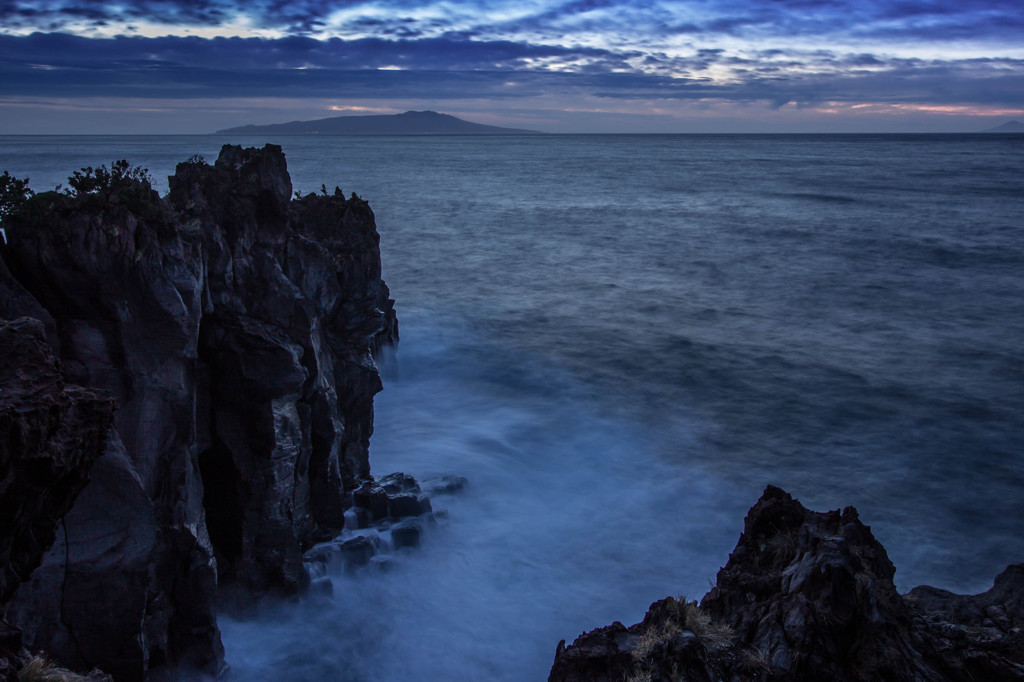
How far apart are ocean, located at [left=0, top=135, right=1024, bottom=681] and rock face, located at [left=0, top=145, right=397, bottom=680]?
2351mm

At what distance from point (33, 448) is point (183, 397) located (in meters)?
6.27

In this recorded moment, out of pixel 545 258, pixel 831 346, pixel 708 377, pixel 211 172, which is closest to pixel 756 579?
pixel 211 172

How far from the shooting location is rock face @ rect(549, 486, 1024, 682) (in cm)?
1005

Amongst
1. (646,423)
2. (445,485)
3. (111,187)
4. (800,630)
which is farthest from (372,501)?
(646,423)

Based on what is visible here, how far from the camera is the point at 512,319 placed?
140ft

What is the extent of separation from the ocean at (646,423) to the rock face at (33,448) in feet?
28.8

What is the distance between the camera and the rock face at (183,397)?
11.5m

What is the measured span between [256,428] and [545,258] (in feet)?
151

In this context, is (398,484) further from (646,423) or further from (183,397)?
(646,423)

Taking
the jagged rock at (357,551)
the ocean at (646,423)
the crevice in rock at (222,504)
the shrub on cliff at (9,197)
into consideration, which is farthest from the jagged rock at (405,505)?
the shrub on cliff at (9,197)

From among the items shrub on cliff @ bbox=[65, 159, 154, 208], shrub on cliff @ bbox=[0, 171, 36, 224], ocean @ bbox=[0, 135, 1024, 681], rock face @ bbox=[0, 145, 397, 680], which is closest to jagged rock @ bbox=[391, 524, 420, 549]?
ocean @ bbox=[0, 135, 1024, 681]

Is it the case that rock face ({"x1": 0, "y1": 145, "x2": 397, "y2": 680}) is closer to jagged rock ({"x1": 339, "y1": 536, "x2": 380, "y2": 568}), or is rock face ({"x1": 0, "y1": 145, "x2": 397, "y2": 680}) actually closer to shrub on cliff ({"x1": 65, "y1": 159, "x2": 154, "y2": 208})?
shrub on cliff ({"x1": 65, "y1": 159, "x2": 154, "y2": 208})

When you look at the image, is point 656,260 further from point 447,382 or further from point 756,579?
point 756,579

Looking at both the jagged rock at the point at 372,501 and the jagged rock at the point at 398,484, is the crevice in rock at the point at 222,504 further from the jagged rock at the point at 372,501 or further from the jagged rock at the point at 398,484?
the jagged rock at the point at 398,484
